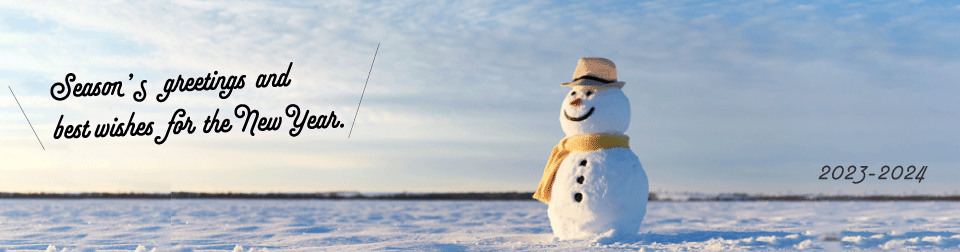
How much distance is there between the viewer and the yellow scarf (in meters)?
7.30

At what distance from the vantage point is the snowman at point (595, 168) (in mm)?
7031

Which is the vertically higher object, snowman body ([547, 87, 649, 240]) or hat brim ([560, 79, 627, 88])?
hat brim ([560, 79, 627, 88])

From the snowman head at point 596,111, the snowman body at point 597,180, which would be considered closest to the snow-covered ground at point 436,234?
the snowman body at point 597,180

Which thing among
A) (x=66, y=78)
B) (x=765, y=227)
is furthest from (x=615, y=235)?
(x=66, y=78)

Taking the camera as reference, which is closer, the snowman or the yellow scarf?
the snowman

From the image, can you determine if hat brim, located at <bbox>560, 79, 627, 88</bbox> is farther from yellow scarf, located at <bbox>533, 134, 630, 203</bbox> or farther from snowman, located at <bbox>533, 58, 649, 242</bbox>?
yellow scarf, located at <bbox>533, 134, 630, 203</bbox>

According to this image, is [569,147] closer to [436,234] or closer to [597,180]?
[597,180]

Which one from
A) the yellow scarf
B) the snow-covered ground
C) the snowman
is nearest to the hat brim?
the snowman

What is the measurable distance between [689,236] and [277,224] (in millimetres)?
6438

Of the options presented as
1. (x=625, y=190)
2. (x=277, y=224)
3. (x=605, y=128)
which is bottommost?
(x=277, y=224)

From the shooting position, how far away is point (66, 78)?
714cm

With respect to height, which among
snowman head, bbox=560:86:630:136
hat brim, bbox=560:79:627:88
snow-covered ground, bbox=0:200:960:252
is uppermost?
hat brim, bbox=560:79:627:88

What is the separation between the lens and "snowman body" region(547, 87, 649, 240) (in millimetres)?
7023

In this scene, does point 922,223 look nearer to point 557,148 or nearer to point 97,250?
point 557,148
